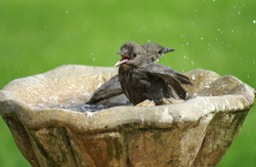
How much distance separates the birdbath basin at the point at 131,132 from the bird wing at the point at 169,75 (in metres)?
0.49

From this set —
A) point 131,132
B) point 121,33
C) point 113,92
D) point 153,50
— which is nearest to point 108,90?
point 113,92

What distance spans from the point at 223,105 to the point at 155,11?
558 centimetres

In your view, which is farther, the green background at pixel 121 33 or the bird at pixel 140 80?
the green background at pixel 121 33

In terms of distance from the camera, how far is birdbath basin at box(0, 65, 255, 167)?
318 centimetres

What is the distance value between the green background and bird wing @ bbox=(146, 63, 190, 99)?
11.0 feet

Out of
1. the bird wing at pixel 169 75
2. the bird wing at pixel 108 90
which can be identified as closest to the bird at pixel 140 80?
the bird wing at pixel 169 75

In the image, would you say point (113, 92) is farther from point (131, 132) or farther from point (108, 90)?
point (131, 132)

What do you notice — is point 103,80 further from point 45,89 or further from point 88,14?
point 88,14

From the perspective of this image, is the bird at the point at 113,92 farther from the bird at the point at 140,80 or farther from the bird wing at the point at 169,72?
the bird wing at the point at 169,72

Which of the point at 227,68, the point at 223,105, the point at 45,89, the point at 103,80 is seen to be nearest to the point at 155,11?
the point at 227,68

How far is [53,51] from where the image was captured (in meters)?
8.08

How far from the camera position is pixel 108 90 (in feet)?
15.5

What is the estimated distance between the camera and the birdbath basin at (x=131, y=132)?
3178 mm

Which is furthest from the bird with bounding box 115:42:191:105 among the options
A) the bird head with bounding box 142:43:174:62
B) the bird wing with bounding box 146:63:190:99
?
the bird head with bounding box 142:43:174:62
